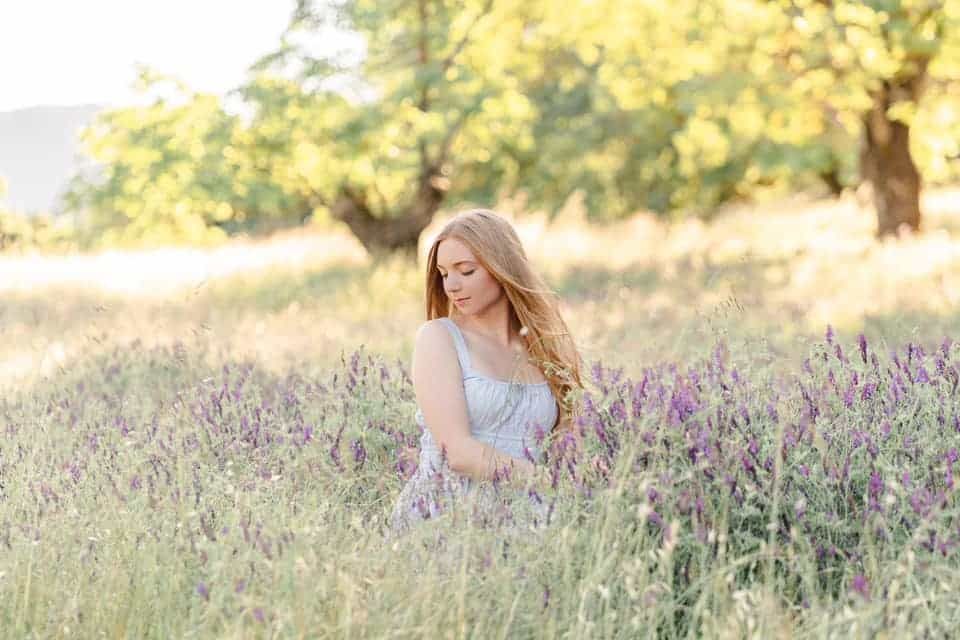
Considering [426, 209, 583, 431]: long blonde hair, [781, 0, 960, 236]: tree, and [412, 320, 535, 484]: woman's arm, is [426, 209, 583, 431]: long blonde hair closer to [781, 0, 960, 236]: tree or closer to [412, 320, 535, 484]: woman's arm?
[412, 320, 535, 484]: woman's arm

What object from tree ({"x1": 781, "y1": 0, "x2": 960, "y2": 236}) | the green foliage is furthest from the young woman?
the green foliage

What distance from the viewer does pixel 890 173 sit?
1492 centimetres

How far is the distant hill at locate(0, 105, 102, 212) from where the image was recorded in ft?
57.2

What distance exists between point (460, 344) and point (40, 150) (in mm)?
19950

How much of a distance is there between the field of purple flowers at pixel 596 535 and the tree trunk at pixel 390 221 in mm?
11279

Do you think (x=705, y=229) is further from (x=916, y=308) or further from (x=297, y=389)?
(x=297, y=389)

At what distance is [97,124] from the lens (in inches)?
606

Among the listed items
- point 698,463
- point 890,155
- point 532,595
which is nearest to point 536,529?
point 532,595

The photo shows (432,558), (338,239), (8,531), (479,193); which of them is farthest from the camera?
(479,193)

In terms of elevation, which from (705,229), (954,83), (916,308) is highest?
(954,83)

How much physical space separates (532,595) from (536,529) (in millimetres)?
234

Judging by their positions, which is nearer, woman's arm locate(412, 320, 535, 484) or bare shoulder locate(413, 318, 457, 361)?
woman's arm locate(412, 320, 535, 484)

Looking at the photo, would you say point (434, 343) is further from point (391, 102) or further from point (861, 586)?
point (391, 102)

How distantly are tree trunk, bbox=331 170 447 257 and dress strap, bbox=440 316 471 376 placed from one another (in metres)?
11.2
